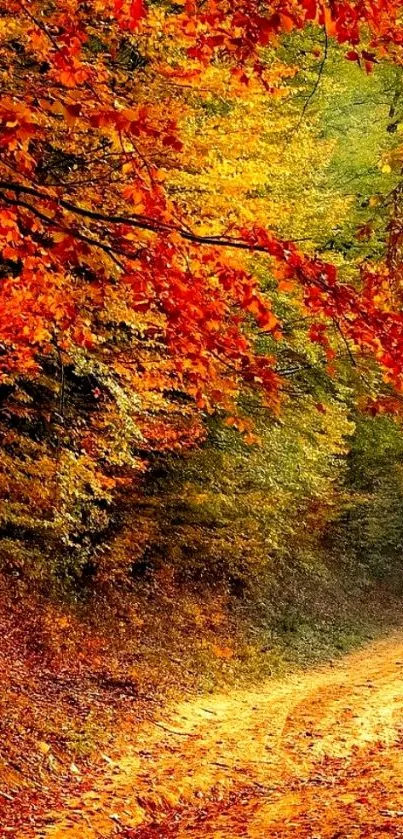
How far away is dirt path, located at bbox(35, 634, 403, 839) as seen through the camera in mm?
6328

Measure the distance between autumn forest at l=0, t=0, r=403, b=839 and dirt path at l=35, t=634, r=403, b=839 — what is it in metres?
0.04

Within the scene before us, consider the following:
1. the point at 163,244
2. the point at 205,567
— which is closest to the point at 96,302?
the point at 163,244

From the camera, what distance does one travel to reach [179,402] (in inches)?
426

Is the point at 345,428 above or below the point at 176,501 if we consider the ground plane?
above

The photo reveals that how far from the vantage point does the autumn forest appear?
5125 mm

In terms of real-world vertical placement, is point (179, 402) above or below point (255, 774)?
above

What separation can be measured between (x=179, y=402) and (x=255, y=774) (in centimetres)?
457

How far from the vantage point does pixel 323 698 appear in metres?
11.2

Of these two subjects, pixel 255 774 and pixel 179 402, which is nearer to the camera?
pixel 255 774

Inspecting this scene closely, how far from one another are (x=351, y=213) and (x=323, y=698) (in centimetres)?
776

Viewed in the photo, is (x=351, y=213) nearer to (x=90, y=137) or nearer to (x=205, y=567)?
(x=205, y=567)

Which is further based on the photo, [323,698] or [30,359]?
[323,698]

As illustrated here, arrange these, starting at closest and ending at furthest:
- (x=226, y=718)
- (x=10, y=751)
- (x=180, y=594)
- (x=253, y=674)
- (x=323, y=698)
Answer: (x=10, y=751) → (x=226, y=718) → (x=323, y=698) → (x=253, y=674) → (x=180, y=594)

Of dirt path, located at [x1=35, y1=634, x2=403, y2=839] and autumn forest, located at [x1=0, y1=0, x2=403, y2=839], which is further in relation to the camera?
dirt path, located at [x1=35, y1=634, x2=403, y2=839]
